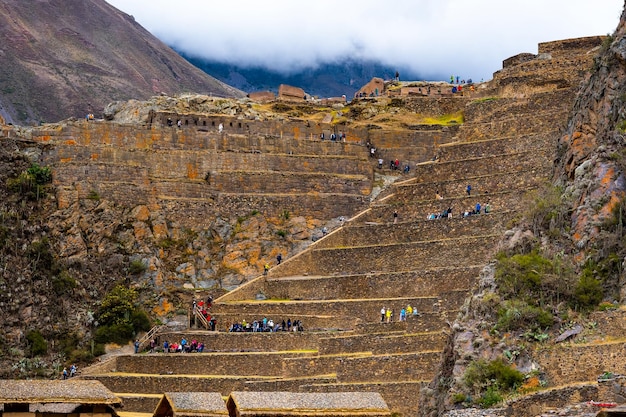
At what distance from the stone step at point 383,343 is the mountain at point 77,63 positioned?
37.5m

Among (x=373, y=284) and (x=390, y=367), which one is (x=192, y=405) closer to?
(x=390, y=367)

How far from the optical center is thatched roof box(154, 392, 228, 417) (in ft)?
94.4

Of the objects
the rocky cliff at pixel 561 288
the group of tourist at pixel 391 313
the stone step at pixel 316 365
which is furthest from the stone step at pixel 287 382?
the rocky cliff at pixel 561 288

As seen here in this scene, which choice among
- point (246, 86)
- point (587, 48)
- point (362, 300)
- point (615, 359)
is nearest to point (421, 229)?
point (362, 300)

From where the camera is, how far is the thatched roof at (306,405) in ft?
96.8

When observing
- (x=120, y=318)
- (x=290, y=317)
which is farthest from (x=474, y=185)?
(x=120, y=318)

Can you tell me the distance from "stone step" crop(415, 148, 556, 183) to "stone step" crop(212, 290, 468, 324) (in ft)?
28.9

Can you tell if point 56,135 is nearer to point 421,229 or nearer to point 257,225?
point 257,225

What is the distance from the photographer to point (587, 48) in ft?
213

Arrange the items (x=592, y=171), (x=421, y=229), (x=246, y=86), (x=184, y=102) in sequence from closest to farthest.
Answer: (x=592, y=171) → (x=421, y=229) → (x=184, y=102) → (x=246, y=86)

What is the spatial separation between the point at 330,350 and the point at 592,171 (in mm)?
11420

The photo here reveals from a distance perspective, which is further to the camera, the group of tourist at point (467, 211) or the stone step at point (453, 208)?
the group of tourist at point (467, 211)

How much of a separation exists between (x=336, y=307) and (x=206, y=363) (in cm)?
514

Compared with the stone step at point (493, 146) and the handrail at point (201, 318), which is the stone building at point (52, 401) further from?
the stone step at point (493, 146)
